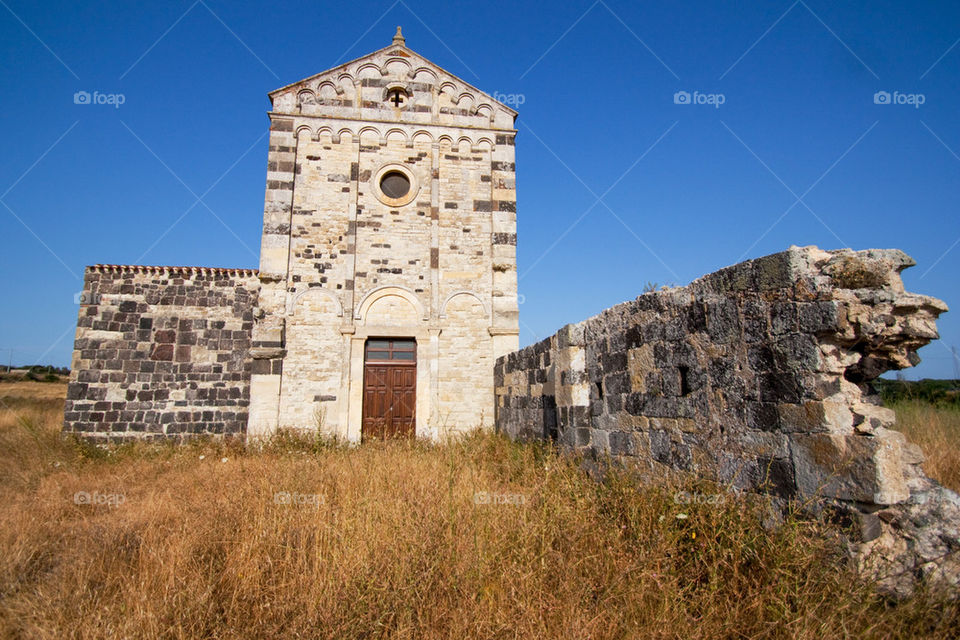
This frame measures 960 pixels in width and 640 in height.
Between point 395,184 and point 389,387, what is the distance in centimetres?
463

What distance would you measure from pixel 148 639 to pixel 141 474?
644cm

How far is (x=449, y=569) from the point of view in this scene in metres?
3.31

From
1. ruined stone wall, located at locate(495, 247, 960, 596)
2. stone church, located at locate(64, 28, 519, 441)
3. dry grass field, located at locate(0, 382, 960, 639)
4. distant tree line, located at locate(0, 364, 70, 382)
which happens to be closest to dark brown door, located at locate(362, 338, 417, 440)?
stone church, located at locate(64, 28, 519, 441)

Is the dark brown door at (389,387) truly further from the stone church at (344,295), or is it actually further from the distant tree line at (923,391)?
the distant tree line at (923,391)

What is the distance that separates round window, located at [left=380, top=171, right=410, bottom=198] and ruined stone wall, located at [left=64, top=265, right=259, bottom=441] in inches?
141

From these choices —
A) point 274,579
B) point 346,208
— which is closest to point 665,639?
point 274,579

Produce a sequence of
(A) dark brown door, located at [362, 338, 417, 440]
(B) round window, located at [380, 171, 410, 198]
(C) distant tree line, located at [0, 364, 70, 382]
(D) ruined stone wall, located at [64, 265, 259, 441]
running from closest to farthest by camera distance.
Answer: (D) ruined stone wall, located at [64, 265, 259, 441], (A) dark brown door, located at [362, 338, 417, 440], (B) round window, located at [380, 171, 410, 198], (C) distant tree line, located at [0, 364, 70, 382]

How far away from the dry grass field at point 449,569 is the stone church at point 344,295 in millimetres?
5636

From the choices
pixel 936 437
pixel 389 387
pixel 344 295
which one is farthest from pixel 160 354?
pixel 936 437

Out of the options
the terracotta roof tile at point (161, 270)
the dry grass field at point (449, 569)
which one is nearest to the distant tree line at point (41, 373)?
the terracotta roof tile at point (161, 270)

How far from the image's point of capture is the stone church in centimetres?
1070

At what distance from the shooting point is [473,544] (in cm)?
357

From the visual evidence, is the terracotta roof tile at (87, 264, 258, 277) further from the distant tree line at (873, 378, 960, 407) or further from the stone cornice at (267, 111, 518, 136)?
the distant tree line at (873, 378, 960, 407)

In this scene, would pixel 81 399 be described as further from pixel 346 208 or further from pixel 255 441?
pixel 346 208
